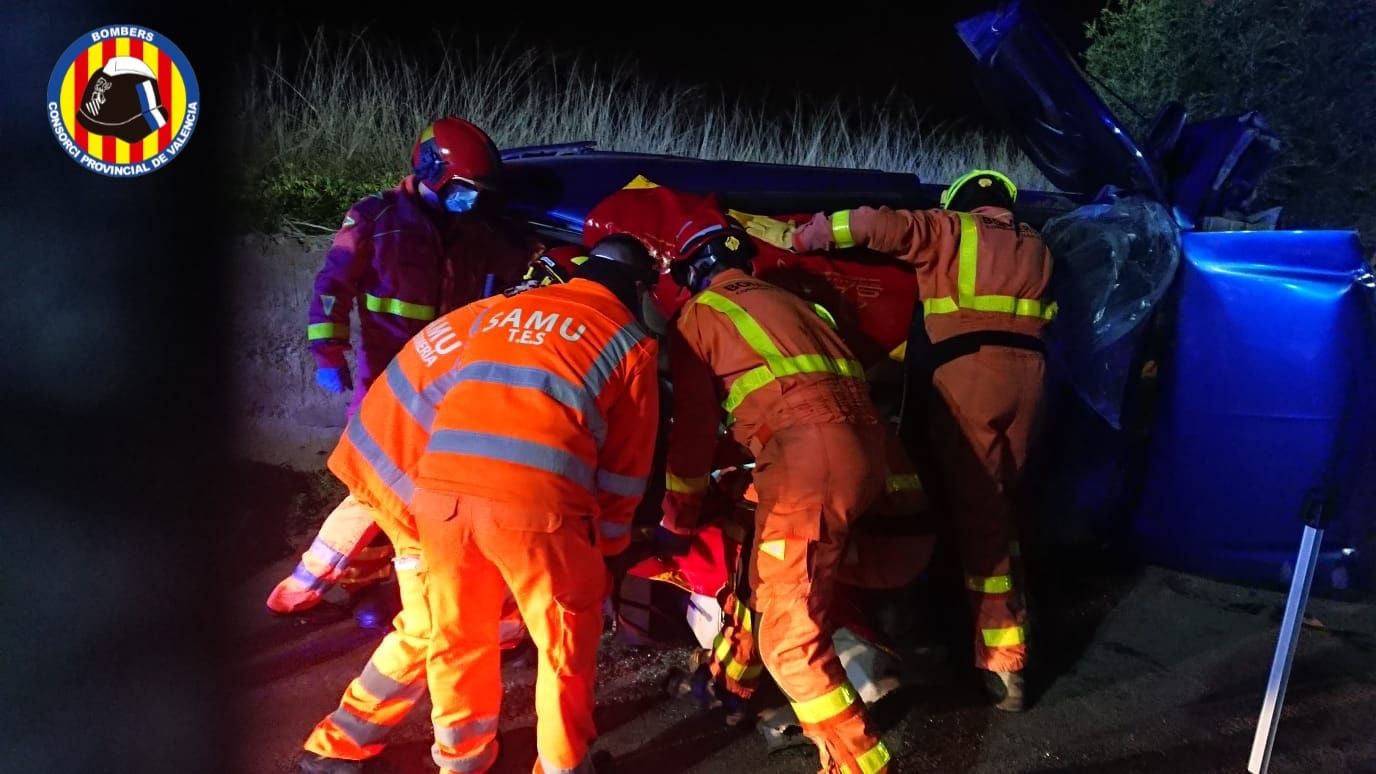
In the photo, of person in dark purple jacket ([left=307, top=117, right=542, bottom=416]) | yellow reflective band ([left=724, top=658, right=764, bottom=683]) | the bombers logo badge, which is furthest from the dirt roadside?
the bombers logo badge

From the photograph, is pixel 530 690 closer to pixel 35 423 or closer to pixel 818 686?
pixel 818 686

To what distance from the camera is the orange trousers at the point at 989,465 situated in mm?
3232

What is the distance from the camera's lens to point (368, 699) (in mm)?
2588

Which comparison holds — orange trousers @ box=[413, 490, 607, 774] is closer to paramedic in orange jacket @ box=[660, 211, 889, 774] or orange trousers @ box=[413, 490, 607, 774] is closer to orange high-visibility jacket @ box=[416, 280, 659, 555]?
orange high-visibility jacket @ box=[416, 280, 659, 555]

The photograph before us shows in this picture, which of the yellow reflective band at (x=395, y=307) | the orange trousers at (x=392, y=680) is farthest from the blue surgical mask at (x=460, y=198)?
the orange trousers at (x=392, y=680)

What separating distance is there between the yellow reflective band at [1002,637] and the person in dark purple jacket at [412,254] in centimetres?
232

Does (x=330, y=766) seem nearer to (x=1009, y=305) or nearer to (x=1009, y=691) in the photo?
(x=1009, y=691)

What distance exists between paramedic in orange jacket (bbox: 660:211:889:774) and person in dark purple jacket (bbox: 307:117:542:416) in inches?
49.6

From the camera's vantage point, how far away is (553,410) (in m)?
2.32

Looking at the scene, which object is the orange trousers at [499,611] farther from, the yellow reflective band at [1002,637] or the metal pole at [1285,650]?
the metal pole at [1285,650]

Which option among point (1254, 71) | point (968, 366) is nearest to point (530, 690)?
point (968, 366)

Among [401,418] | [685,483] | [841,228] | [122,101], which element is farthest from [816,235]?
[122,101]

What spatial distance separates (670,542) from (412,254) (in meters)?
1.55

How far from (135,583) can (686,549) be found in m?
2.45
